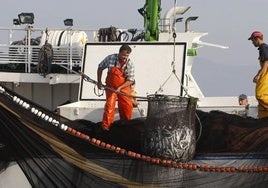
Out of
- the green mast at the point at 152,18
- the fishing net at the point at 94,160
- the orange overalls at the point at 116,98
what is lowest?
the fishing net at the point at 94,160

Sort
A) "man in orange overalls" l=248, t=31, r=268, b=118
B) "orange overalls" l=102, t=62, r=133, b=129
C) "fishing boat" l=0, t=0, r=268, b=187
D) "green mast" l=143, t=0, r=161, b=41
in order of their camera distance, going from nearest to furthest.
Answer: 1. "fishing boat" l=0, t=0, r=268, b=187
2. "orange overalls" l=102, t=62, r=133, b=129
3. "man in orange overalls" l=248, t=31, r=268, b=118
4. "green mast" l=143, t=0, r=161, b=41

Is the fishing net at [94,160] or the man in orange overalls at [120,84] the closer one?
the fishing net at [94,160]

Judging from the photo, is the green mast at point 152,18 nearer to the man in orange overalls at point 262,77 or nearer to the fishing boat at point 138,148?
the man in orange overalls at point 262,77

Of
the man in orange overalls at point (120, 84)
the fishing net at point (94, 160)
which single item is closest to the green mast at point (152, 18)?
the man in orange overalls at point (120, 84)

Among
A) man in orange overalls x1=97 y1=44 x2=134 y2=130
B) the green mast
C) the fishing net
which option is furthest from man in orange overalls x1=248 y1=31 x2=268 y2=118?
the green mast

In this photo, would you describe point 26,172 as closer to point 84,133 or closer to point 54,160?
point 54,160

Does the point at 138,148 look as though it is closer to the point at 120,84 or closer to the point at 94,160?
the point at 94,160

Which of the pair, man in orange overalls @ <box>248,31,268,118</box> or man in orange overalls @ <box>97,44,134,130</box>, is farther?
man in orange overalls @ <box>248,31,268,118</box>

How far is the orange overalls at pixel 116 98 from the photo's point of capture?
7.09 metres

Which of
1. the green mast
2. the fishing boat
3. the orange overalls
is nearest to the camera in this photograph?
the fishing boat

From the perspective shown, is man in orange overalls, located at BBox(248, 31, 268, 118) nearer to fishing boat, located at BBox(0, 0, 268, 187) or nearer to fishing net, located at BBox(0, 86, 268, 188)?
fishing boat, located at BBox(0, 0, 268, 187)

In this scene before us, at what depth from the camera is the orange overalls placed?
7090 mm

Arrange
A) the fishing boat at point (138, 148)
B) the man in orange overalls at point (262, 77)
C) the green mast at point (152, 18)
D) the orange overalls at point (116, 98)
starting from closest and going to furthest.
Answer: the fishing boat at point (138, 148) < the orange overalls at point (116, 98) < the man in orange overalls at point (262, 77) < the green mast at point (152, 18)

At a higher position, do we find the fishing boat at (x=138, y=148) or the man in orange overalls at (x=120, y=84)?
the man in orange overalls at (x=120, y=84)
